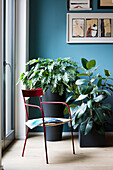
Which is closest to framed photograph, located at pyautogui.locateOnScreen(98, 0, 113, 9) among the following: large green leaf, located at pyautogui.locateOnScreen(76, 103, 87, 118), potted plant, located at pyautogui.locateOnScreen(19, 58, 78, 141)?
A: potted plant, located at pyautogui.locateOnScreen(19, 58, 78, 141)

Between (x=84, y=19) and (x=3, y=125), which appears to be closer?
(x=3, y=125)

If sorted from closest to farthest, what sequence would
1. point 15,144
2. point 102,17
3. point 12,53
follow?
point 15,144, point 12,53, point 102,17

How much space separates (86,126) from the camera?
2.59 m

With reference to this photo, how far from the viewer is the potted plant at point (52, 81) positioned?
2768 millimetres

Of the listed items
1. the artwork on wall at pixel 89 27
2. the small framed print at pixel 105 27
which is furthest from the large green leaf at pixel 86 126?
the small framed print at pixel 105 27

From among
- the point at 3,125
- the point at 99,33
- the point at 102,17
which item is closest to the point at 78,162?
the point at 3,125

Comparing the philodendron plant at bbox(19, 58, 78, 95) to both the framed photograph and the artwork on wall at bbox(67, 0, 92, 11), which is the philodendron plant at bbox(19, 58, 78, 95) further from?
the framed photograph

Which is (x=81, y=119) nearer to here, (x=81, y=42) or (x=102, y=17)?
(x=81, y=42)

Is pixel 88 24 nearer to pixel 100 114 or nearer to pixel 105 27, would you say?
pixel 105 27

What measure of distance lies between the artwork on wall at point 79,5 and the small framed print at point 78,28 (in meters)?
0.18

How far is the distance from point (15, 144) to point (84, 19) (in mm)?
2099

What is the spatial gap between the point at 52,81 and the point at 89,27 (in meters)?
1.14

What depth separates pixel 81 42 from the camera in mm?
3281

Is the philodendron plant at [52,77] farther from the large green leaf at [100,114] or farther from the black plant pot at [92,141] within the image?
the black plant pot at [92,141]
